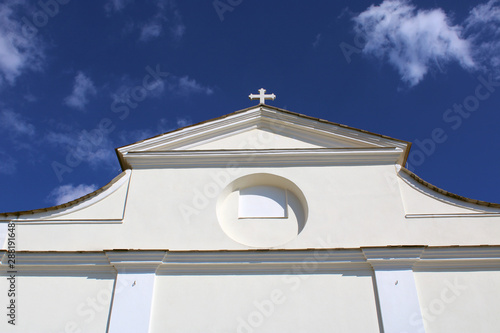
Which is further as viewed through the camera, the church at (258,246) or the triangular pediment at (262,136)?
the triangular pediment at (262,136)


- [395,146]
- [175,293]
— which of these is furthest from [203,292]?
[395,146]

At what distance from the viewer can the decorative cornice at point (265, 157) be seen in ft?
30.4

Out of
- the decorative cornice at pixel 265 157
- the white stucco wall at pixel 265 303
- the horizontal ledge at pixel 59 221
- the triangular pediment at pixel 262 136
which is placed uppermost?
the triangular pediment at pixel 262 136

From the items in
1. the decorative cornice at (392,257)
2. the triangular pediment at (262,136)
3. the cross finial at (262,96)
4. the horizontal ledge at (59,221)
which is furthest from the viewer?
the cross finial at (262,96)

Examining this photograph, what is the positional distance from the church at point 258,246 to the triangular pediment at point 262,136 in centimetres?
4

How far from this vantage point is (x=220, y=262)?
7973mm

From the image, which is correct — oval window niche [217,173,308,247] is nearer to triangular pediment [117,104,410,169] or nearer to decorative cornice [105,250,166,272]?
triangular pediment [117,104,410,169]

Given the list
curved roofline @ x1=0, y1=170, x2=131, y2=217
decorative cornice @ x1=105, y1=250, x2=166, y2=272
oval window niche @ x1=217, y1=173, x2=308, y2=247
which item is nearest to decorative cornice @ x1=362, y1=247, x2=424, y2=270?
oval window niche @ x1=217, y1=173, x2=308, y2=247

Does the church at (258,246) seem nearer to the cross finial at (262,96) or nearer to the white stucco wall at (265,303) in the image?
the white stucco wall at (265,303)

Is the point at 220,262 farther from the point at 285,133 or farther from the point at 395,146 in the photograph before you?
the point at 395,146

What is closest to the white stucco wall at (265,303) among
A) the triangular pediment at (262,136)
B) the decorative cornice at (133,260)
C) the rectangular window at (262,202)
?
the decorative cornice at (133,260)

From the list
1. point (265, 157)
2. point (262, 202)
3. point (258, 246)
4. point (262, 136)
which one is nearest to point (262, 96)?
point (262, 136)

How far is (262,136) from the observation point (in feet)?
32.4

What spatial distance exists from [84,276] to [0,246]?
1.67 metres
